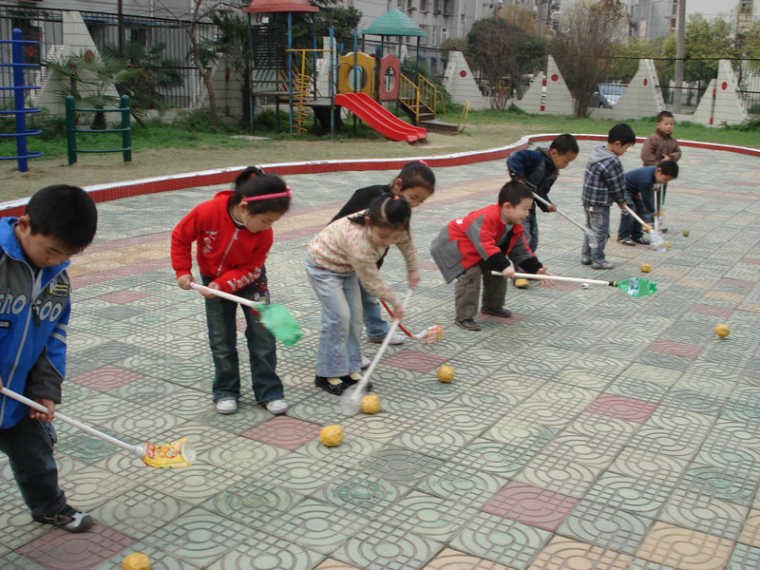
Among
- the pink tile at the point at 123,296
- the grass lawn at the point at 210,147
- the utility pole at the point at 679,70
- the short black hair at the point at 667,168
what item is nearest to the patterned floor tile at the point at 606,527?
the pink tile at the point at 123,296

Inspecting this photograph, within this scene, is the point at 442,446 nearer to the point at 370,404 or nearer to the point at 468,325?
the point at 370,404

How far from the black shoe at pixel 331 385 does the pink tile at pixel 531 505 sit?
4.26 feet

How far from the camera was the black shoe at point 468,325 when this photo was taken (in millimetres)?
5715

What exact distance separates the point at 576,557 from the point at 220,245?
2148mm

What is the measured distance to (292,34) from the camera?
768 inches

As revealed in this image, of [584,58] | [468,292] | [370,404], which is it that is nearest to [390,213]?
[370,404]

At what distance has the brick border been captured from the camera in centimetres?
1035

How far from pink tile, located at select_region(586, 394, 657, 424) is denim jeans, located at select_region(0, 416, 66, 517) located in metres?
2.74

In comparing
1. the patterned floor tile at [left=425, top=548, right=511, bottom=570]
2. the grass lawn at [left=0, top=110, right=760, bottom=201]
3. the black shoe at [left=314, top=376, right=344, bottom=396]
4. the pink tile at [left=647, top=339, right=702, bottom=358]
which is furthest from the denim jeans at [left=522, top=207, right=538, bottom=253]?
the grass lawn at [left=0, top=110, right=760, bottom=201]

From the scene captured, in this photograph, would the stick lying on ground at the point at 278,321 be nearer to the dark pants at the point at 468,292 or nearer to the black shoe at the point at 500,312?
the dark pants at the point at 468,292

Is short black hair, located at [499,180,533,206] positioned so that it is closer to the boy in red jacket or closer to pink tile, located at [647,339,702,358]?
the boy in red jacket

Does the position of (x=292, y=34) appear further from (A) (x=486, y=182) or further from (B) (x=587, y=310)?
(B) (x=587, y=310)

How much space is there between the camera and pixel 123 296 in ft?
20.5

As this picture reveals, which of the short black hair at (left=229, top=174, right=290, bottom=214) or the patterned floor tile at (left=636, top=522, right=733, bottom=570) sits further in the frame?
the short black hair at (left=229, top=174, right=290, bottom=214)
